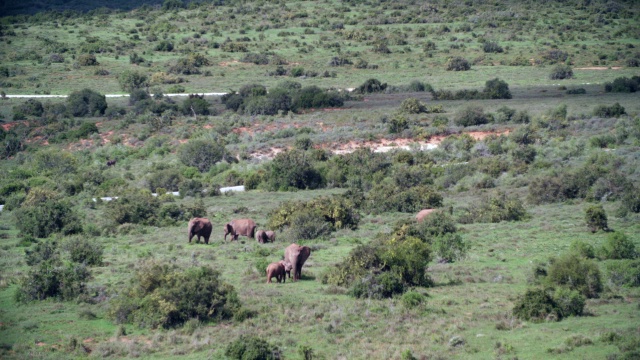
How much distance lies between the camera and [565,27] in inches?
4633

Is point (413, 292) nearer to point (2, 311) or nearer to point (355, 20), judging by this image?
point (2, 311)

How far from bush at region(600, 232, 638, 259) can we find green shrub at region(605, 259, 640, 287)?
5.10ft

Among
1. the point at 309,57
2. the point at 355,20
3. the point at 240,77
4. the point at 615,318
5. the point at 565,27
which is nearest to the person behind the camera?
the point at 615,318

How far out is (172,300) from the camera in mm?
21359

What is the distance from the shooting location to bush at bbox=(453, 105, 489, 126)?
6266 centimetres

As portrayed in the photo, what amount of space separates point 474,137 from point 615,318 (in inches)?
1514

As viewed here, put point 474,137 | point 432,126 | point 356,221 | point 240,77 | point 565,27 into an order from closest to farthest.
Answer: point 356,221 → point 474,137 → point 432,126 → point 240,77 → point 565,27

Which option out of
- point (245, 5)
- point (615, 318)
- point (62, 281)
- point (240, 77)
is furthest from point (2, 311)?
point (245, 5)

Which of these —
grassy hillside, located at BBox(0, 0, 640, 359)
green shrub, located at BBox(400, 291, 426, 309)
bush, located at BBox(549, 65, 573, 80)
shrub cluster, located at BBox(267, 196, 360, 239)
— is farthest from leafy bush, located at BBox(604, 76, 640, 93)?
green shrub, located at BBox(400, 291, 426, 309)

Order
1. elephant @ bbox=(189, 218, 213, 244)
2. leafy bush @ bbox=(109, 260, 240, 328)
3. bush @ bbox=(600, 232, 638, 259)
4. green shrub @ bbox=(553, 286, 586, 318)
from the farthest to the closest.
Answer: elephant @ bbox=(189, 218, 213, 244), bush @ bbox=(600, 232, 638, 259), leafy bush @ bbox=(109, 260, 240, 328), green shrub @ bbox=(553, 286, 586, 318)

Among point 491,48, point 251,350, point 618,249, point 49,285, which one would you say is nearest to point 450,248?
point 618,249

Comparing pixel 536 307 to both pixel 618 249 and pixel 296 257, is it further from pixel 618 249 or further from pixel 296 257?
pixel 296 257

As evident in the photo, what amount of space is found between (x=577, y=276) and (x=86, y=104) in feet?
194

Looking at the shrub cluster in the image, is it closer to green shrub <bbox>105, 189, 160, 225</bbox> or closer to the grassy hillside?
the grassy hillside
